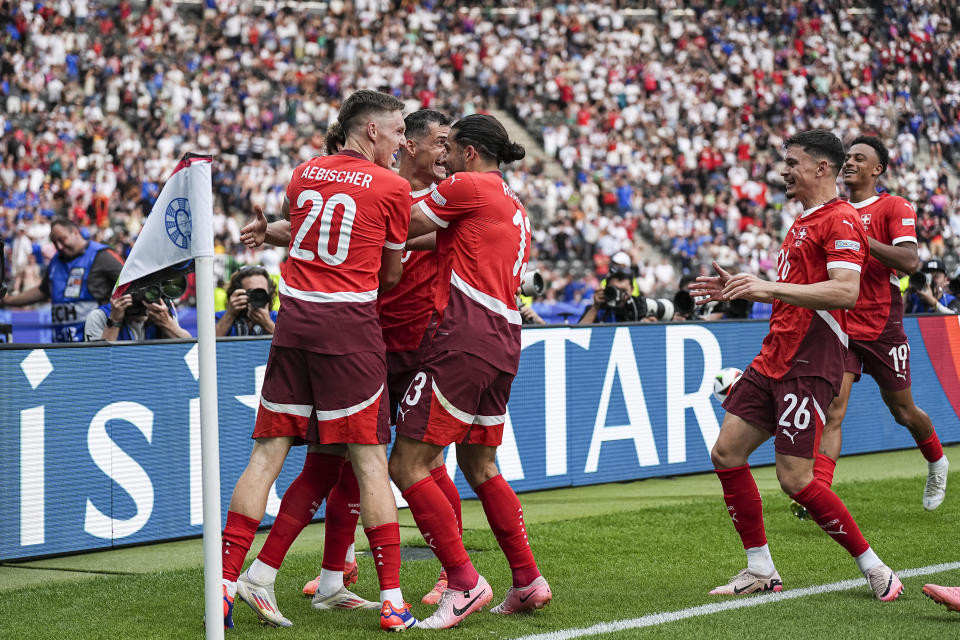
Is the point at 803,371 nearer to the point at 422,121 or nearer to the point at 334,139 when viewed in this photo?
the point at 422,121

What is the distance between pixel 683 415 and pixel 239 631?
5.91 metres

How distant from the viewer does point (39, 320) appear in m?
15.6

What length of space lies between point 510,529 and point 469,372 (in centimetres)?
73

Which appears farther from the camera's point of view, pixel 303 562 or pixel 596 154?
pixel 596 154

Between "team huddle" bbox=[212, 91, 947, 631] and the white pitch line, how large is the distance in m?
0.15

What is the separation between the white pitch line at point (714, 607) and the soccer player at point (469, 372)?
390 millimetres

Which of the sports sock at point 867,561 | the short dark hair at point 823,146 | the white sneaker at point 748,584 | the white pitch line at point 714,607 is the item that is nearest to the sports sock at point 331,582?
the white pitch line at point 714,607

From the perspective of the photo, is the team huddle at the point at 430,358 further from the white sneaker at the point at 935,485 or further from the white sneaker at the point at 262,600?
the white sneaker at the point at 935,485

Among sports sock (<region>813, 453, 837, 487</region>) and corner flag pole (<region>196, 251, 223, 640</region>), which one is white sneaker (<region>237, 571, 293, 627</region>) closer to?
corner flag pole (<region>196, 251, 223, 640</region>)

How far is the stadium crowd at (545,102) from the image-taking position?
857 inches

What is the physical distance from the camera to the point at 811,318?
569 cm

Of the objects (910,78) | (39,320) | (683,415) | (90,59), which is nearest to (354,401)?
(683,415)

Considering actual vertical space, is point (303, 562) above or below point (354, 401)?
below

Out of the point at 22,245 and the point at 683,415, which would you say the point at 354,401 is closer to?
the point at 683,415
